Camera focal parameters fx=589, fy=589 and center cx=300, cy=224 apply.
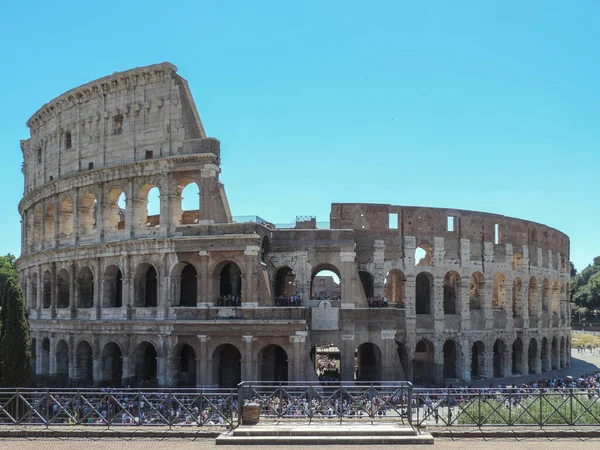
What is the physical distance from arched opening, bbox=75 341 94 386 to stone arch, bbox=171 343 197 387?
17.9 feet

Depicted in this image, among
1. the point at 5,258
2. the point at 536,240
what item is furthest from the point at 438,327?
the point at 5,258

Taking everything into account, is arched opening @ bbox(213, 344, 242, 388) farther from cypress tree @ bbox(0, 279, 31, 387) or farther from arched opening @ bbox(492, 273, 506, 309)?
arched opening @ bbox(492, 273, 506, 309)

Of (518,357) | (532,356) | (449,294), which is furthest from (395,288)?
(532,356)

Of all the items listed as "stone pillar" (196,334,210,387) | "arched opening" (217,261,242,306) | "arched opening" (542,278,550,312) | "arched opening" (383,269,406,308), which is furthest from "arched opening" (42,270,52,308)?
"arched opening" (542,278,550,312)

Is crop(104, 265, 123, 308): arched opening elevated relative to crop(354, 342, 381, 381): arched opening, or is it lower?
elevated

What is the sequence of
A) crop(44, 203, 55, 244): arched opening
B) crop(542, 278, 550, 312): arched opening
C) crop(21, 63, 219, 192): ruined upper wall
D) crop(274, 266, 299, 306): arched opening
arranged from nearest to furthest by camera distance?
crop(274, 266, 299, 306): arched opening → crop(21, 63, 219, 192): ruined upper wall → crop(44, 203, 55, 244): arched opening → crop(542, 278, 550, 312): arched opening

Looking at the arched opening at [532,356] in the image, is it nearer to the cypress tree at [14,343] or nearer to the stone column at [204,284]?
the stone column at [204,284]

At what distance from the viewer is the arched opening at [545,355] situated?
43.8 meters

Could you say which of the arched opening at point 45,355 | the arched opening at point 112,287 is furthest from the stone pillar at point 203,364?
the arched opening at point 45,355

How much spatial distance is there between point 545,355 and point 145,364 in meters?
29.4

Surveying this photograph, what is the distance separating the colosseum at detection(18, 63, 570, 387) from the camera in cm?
3030

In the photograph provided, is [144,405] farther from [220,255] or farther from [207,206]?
[207,206]

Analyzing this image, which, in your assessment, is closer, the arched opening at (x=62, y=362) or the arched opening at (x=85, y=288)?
the arched opening at (x=85, y=288)

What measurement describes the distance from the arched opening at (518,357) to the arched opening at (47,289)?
31.6 meters
